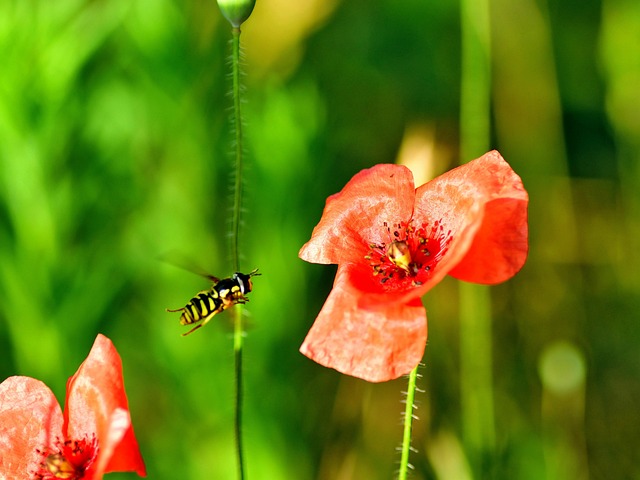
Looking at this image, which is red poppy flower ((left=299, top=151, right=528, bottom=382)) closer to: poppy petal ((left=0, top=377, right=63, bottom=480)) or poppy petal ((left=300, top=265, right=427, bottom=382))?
poppy petal ((left=300, top=265, right=427, bottom=382))

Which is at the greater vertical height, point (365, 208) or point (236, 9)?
point (236, 9)

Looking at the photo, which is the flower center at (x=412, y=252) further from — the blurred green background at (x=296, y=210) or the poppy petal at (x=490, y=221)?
the blurred green background at (x=296, y=210)

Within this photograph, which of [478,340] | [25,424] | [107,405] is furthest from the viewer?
[478,340]

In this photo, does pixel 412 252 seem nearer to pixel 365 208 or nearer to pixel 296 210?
pixel 365 208

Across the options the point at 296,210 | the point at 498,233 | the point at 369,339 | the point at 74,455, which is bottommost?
the point at 74,455

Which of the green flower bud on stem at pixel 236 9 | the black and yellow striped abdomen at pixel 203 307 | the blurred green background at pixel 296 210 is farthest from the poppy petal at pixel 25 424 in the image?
the blurred green background at pixel 296 210

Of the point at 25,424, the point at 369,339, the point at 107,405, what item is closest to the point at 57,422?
the point at 25,424

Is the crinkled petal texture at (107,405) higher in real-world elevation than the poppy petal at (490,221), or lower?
lower
